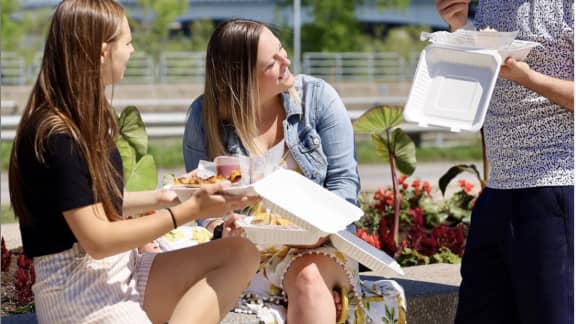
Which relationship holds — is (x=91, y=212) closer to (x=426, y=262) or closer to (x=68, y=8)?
(x=68, y=8)

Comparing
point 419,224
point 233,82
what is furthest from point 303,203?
point 419,224

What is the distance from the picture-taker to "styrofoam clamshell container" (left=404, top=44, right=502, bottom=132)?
300 cm

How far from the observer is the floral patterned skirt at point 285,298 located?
3594 mm

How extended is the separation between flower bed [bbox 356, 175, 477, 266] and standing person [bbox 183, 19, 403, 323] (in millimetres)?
1395

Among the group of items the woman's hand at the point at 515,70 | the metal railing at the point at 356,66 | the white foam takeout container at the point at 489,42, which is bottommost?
the metal railing at the point at 356,66

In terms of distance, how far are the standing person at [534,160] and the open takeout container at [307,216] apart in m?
0.37

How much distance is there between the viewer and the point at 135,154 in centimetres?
560

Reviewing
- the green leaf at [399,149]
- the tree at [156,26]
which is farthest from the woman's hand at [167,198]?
the tree at [156,26]

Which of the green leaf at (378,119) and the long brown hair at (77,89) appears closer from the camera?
the long brown hair at (77,89)

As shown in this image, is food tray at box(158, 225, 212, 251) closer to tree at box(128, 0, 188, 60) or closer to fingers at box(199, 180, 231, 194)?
fingers at box(199, 180, 231, 194)

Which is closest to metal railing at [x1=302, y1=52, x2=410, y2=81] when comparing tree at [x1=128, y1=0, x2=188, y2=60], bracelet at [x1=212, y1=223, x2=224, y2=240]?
tree at [x1=128, y1=0, x2=188, y2=60]

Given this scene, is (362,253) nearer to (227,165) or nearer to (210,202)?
(227,165)

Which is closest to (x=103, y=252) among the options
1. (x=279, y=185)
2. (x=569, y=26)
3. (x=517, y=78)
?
(x=279, y=185)

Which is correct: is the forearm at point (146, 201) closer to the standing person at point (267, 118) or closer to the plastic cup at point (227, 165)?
the plastic cup at point (227, 165)
